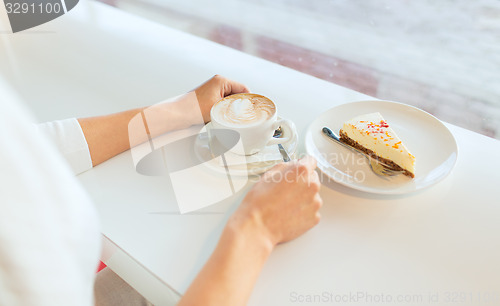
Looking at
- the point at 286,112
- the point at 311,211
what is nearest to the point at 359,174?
the point at 311,211

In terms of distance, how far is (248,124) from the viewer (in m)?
0.79

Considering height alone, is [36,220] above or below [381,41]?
above

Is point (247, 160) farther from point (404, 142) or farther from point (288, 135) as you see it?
point (404, 142)

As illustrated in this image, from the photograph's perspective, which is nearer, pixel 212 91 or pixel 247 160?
pixel 247 160

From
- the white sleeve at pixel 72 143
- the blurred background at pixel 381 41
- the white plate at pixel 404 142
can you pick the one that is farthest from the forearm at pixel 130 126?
the blurred background at pixel 381 41

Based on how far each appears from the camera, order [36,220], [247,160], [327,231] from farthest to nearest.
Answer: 1. [247,160]
2. [327,231]
3. [36,220]

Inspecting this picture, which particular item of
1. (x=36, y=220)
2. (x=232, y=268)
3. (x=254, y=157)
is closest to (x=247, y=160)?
(x=254, y=157)

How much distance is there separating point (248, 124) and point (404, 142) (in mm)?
308

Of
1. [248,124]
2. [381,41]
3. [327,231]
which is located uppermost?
[248,124]

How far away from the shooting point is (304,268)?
0.66 meters

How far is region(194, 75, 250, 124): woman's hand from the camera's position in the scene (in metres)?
0.94

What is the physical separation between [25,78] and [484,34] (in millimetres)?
2596

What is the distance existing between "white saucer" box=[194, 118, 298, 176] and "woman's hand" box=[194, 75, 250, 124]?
0.40ft

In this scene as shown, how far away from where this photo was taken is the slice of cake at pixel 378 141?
30.9 inches
